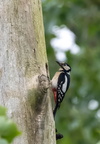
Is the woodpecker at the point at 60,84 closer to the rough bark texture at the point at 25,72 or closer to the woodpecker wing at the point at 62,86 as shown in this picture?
the woodpecker wing at the point at 62,86

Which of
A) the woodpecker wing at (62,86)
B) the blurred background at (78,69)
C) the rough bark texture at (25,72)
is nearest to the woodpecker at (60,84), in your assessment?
the woodpecker wing at (62,86)

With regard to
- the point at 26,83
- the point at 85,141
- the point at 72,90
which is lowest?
the point at 85,141

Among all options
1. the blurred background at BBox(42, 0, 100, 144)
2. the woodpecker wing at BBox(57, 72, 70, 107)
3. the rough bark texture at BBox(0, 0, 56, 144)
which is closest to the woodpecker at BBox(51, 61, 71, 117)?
the woodpecker wing at BBox(57, 72, 70, 107)

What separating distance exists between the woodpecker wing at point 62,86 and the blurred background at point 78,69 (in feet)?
9.50

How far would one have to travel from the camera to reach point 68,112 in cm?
850

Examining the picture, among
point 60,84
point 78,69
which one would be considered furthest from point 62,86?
point 78,69

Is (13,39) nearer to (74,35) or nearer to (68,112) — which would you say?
(68,112)

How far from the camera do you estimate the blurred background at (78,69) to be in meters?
7.76

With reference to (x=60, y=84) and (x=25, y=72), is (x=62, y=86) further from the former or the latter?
(x=25, y=72)

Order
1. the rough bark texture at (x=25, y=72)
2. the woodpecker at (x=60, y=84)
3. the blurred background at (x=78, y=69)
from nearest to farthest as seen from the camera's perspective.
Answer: the rough bark texture at (x=25, y=72), the woodpecker at (x=60, y=84), the blurred background at (x=78, y=69)

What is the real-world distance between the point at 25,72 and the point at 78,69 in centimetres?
548

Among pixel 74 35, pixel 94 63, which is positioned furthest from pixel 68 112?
pixel 74 35

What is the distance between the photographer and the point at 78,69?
905 centimetres

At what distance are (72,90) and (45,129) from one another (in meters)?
5.11
